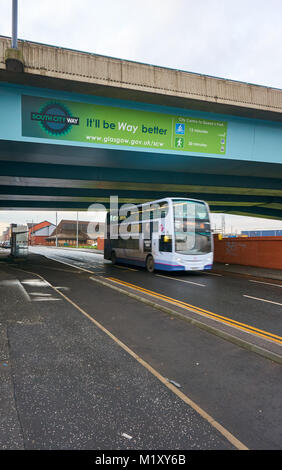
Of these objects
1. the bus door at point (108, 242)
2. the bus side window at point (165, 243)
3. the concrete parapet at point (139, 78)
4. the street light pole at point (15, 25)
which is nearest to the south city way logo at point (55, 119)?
the concrete parapet at point (139, 78)

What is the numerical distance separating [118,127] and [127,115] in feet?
1.98

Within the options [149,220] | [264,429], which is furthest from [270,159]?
[264,429]

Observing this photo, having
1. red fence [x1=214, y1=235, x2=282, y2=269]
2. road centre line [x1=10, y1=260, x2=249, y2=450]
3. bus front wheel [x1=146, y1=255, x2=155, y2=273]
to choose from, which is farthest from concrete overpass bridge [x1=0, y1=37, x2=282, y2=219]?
road centre line [x1=10, y1=260, x2=249, y2=450]

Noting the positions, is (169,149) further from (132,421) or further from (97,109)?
(132,421)

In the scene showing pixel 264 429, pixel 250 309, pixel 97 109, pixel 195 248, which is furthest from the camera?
pixel 195 248

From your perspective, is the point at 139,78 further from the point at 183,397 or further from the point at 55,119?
the point at 183,397

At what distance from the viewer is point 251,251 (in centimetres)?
2164

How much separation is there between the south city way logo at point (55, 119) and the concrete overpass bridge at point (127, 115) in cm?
3

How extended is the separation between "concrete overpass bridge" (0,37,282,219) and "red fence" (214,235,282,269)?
723 centimetres

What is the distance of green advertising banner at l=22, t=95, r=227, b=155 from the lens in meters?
10.3

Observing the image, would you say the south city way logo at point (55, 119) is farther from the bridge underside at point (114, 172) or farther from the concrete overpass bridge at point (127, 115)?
the bridge underside at point (114, 172)

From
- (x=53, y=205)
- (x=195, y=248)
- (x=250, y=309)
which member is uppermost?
(x=53, y=205)
